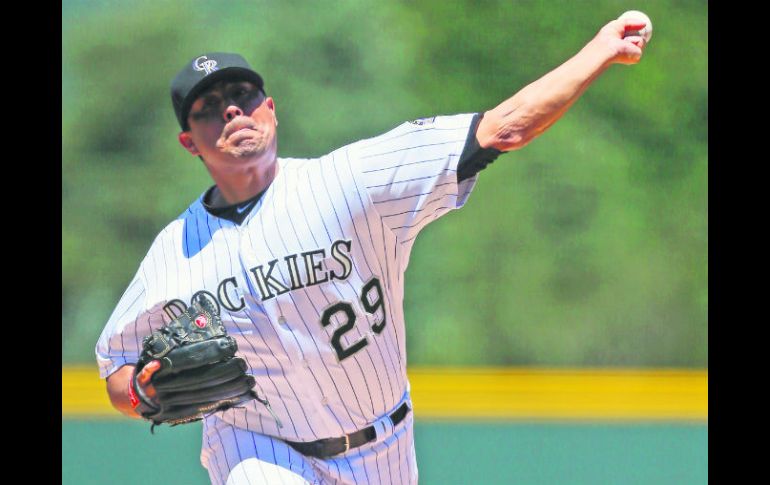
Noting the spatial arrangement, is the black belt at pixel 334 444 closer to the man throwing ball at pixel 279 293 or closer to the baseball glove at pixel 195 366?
the man throwing ball at pixel 279 293

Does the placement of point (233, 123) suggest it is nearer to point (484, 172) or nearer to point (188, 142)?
point (188, 142)

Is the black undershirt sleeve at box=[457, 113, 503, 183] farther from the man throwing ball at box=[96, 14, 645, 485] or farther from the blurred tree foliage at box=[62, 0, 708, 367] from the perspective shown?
the blurred tree foliage at box=[62, 0, 708, 367]

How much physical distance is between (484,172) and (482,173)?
1.8 inches

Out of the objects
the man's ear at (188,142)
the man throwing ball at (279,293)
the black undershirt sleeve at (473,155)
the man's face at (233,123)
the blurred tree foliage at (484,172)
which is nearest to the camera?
the black undershirt sleeve at (473,155)

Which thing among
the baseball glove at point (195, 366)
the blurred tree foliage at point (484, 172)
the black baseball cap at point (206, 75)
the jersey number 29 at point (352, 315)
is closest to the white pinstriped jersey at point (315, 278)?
the jersey number 29 at point (352, 315)

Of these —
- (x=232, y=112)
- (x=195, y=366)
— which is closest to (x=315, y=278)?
(x=195, y=366)

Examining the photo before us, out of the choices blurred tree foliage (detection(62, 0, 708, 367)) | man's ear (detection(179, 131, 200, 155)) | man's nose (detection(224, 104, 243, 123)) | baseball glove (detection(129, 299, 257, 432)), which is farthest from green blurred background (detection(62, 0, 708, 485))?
baseball glove (detection(129, 299, 257, 432))

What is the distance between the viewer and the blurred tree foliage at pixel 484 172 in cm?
578

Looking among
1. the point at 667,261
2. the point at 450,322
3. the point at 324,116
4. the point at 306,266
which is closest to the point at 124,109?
the point at 324,116

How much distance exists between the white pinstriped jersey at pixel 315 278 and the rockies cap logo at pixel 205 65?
34cm

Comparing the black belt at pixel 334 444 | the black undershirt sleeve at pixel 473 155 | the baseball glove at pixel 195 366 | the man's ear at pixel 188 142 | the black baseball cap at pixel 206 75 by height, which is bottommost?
the black belt at pixel 334 444

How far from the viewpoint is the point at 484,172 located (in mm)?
5824

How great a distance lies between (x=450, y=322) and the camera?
5.78m

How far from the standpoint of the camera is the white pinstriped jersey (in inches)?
106
